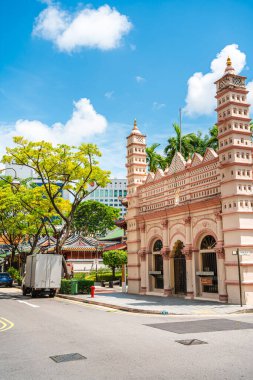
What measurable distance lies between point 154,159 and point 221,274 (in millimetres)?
24104

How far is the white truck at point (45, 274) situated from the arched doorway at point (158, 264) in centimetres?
657

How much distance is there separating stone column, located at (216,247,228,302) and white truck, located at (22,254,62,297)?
465 inches

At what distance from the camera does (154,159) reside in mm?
42406

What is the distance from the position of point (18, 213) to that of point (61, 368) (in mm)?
32503

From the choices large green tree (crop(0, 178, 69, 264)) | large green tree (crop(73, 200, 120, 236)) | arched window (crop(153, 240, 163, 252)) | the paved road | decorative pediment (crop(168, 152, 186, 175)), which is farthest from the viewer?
large green tree (crop(73, 200, 120, 236))

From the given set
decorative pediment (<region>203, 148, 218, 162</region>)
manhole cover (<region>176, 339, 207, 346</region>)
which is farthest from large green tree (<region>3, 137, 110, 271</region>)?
manhole cover (<region>176, 339, 207, 346</region>)

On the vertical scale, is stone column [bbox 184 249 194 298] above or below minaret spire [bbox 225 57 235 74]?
below

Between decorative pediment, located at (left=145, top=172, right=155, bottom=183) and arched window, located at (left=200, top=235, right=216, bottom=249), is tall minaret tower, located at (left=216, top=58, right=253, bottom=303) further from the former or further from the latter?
decorative pediment, located at (left=145, top=172, right=155, bottom=183)

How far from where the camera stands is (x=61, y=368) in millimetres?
7523

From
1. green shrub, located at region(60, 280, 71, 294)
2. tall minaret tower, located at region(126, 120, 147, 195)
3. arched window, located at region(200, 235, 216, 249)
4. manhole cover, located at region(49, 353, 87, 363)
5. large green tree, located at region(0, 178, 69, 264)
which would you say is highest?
tall minaret tower, located at region(126, 120, 147, 195)

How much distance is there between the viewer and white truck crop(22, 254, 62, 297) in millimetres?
26234

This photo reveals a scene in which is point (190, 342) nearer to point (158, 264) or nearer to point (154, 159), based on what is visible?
point (158, 264)

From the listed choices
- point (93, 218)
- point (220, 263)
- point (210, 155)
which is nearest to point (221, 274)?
point (220, 263)

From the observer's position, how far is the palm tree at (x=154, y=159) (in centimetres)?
4238
